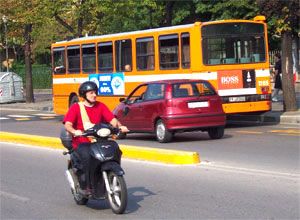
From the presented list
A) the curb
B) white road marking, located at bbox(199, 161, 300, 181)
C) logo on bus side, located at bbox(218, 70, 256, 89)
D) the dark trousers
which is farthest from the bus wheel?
the dark trousers

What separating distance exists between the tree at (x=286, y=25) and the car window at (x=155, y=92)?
6272 millimetres

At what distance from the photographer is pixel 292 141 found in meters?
15.4

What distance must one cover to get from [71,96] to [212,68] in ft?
25.1

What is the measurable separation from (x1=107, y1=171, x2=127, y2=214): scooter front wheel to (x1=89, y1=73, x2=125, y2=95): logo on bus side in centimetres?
1453

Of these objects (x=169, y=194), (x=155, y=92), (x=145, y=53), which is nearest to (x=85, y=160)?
(x=169, y=194)

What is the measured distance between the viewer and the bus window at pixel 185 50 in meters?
19.7

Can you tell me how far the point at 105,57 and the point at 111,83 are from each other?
1111 mm

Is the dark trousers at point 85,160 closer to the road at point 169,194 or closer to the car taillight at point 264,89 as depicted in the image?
the road at point 169,194

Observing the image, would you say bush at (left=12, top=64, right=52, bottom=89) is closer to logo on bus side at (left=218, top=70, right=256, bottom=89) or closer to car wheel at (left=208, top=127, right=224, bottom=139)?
logo on bus side at (left=218, top=70, right=256, bottom=89)

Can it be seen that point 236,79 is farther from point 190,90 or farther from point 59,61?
point 59,61

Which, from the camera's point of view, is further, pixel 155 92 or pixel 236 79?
pixel 236 79

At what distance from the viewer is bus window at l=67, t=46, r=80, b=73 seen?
25.0 metres

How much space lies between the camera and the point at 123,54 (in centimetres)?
2250

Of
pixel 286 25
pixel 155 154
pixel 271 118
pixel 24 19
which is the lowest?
pixel 155 154
